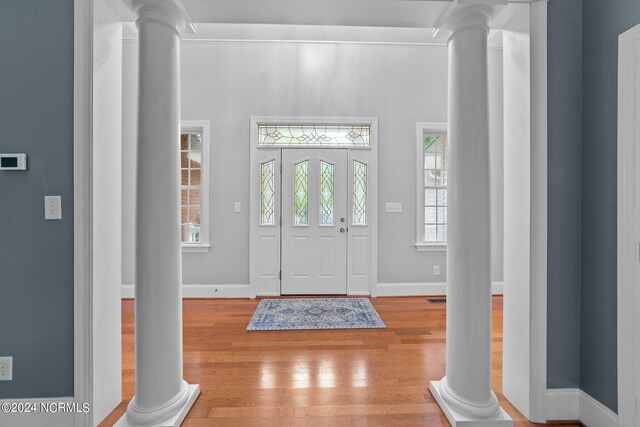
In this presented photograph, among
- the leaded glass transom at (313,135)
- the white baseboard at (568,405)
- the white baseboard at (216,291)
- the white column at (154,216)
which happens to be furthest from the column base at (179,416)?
the leaded glass transom at (313,135)

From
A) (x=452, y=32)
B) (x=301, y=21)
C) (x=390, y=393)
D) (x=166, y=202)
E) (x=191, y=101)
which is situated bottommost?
(x=390, y=393)

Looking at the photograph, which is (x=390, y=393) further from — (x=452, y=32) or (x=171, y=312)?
(x=452, y=32)

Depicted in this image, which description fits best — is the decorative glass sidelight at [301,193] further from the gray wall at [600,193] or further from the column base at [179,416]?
the gray wall at [600,193]

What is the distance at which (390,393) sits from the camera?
198 centimetres

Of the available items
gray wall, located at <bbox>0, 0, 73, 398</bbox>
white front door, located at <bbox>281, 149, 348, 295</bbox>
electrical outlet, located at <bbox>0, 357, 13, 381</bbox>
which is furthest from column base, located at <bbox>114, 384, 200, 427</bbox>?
white front door, located at <bbox>281, 149, 348, 295</bbox>

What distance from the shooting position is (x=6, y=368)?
1.67 m

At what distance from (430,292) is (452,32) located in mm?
3222

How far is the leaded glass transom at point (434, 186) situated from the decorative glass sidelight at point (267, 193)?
204cm

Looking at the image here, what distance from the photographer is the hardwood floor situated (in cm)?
178

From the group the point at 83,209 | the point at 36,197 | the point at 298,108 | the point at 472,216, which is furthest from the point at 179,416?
the point at 298,108

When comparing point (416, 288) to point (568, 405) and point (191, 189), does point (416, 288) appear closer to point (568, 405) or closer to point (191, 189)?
point (568, 405)

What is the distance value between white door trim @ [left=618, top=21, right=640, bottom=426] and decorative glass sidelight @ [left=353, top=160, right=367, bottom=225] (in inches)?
112

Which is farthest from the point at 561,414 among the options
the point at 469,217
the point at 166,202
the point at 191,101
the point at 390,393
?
the point at 191,101

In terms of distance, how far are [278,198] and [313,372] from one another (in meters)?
2.39
